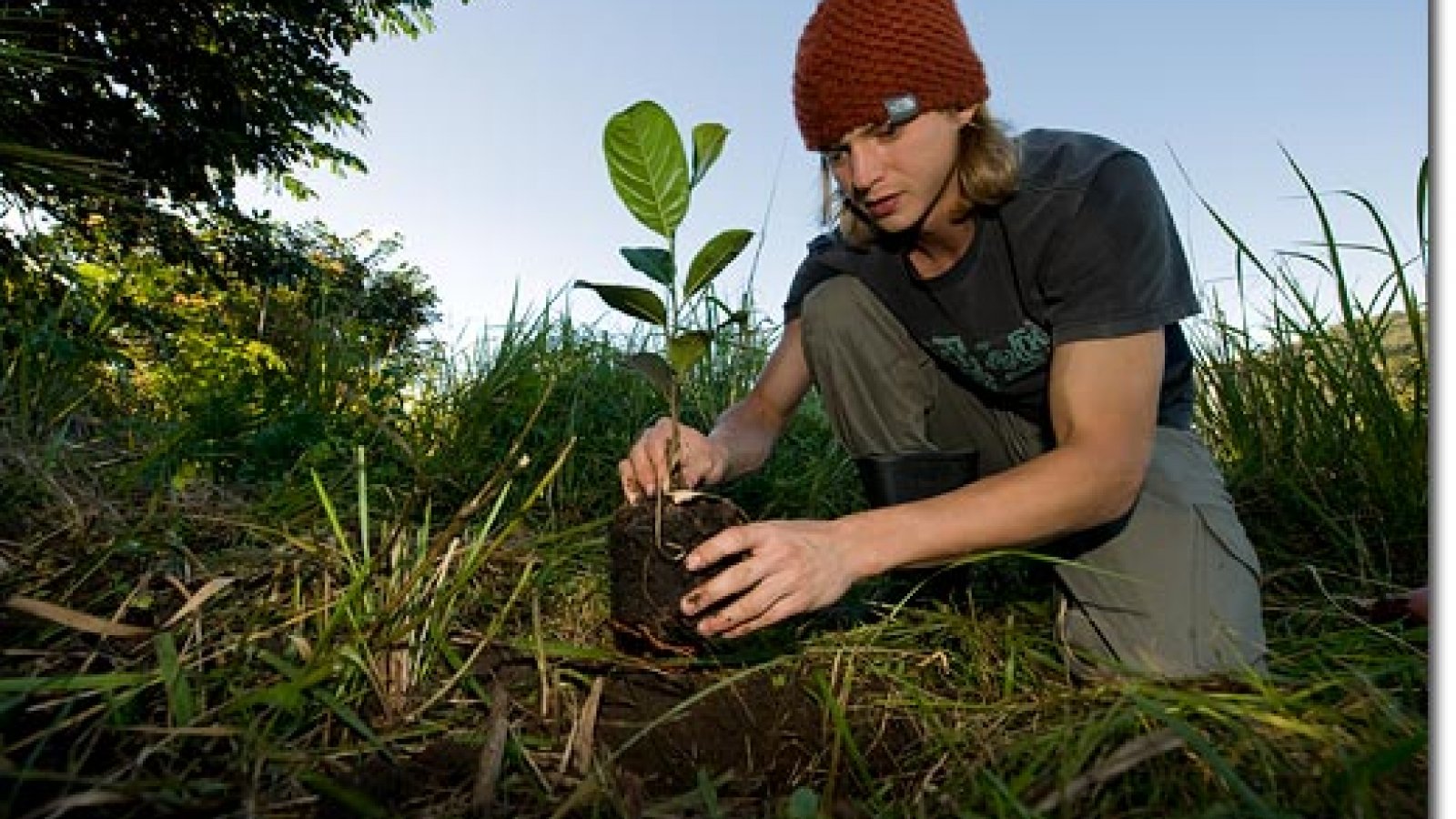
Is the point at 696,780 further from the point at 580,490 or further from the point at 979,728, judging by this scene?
the point at 580,490

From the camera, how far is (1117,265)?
1.75 m

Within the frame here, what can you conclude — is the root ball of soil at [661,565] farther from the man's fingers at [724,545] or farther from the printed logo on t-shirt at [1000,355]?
the printed logo on t-shirt at [1000,355]

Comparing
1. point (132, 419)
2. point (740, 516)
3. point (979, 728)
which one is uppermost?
point (132, 419)

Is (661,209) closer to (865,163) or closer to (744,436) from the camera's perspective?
(865,163)

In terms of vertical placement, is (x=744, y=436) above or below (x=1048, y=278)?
below

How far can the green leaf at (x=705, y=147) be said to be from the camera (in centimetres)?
152

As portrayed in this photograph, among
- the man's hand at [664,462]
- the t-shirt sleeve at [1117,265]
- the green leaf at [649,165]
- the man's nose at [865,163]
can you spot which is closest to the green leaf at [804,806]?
the man's hand at [664,462]

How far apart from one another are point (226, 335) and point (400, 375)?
5.94 ft

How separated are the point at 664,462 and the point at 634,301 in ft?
0.99

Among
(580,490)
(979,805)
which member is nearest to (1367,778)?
(979,805)

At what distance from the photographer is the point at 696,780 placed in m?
1.35

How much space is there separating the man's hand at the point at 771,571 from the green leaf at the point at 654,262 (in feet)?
1.31

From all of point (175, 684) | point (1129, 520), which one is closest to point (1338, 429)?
point (1129, 520)

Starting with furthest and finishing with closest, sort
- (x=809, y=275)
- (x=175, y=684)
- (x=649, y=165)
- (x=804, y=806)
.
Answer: (x=809, y=275), (x=649, y=165), (x=175, y=684), (x=804, y=806)
